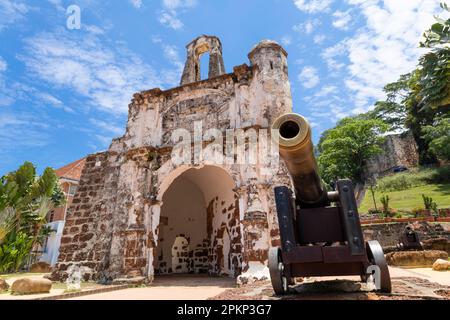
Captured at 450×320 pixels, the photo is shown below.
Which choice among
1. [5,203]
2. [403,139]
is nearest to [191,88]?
[5,203]

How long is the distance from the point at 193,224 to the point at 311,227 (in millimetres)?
9420

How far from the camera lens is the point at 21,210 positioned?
14.3 m

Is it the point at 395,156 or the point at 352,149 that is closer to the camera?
the point at 352,149

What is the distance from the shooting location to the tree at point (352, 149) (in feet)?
118

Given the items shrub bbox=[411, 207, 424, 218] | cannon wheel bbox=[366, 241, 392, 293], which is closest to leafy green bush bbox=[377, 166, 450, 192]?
shrub bbox=[411, 207, 424, 218]

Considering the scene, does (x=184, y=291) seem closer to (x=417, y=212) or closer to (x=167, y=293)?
(x=167, y=293)

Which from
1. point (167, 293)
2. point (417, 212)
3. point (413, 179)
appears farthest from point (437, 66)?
point (413, 179)

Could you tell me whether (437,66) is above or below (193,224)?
above

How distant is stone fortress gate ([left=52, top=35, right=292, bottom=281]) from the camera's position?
7477 mm

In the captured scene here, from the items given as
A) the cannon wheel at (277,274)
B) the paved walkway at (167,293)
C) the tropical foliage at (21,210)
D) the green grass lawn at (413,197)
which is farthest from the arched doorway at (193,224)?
the green grass lawn at (413,197)

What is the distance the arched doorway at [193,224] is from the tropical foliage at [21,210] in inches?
204

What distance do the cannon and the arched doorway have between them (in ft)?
21.3

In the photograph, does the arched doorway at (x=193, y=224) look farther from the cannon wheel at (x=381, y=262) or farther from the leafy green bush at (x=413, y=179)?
the leafy green bush at (x=413, y=179)

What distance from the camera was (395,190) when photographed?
3259cm
